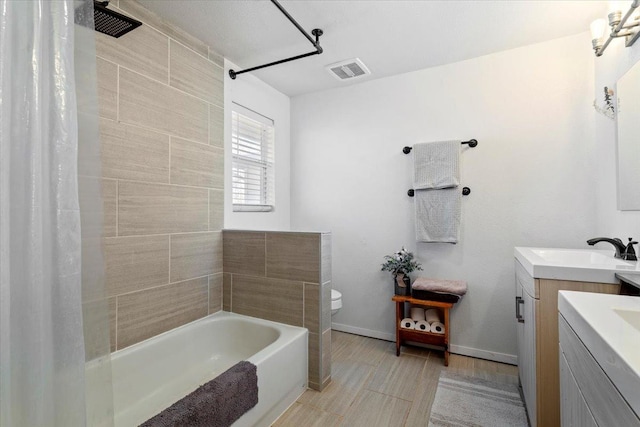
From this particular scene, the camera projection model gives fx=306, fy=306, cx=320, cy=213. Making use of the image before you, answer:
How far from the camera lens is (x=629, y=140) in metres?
1.66

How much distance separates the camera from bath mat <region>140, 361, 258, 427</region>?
1.14m

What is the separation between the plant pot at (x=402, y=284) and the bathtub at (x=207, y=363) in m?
0.95

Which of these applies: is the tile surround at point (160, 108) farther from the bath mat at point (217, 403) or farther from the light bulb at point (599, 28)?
the light bulb at point (599, 28)

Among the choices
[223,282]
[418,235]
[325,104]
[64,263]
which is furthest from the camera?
[325,104]

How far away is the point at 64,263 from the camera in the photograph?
0.70m

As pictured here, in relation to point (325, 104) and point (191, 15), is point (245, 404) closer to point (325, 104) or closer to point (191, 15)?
point (191, 15)

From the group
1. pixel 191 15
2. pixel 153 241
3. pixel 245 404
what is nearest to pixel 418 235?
pixel 245 404

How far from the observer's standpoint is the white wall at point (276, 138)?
252cm

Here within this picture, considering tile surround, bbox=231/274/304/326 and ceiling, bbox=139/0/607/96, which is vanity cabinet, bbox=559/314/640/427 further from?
ceiling, bbox=139/0/607/96

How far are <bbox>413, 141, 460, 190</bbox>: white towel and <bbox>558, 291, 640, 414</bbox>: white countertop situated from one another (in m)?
1.60

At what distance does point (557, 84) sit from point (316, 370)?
265 cm

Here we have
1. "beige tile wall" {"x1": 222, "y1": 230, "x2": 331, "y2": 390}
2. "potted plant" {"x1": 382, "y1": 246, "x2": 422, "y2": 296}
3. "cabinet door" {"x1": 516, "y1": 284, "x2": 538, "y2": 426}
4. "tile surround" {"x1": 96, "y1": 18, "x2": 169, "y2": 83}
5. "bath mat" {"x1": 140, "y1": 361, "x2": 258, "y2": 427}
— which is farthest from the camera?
"potted plant" {"x1": 382, "y1": 246, "x2": 422, "y2": 296}

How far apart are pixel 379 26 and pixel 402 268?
1.85 m

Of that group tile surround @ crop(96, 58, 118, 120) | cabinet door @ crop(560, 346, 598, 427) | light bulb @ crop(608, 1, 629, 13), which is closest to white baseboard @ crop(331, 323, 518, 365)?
cabinet door @ crop(560, 346, 598, 427)
